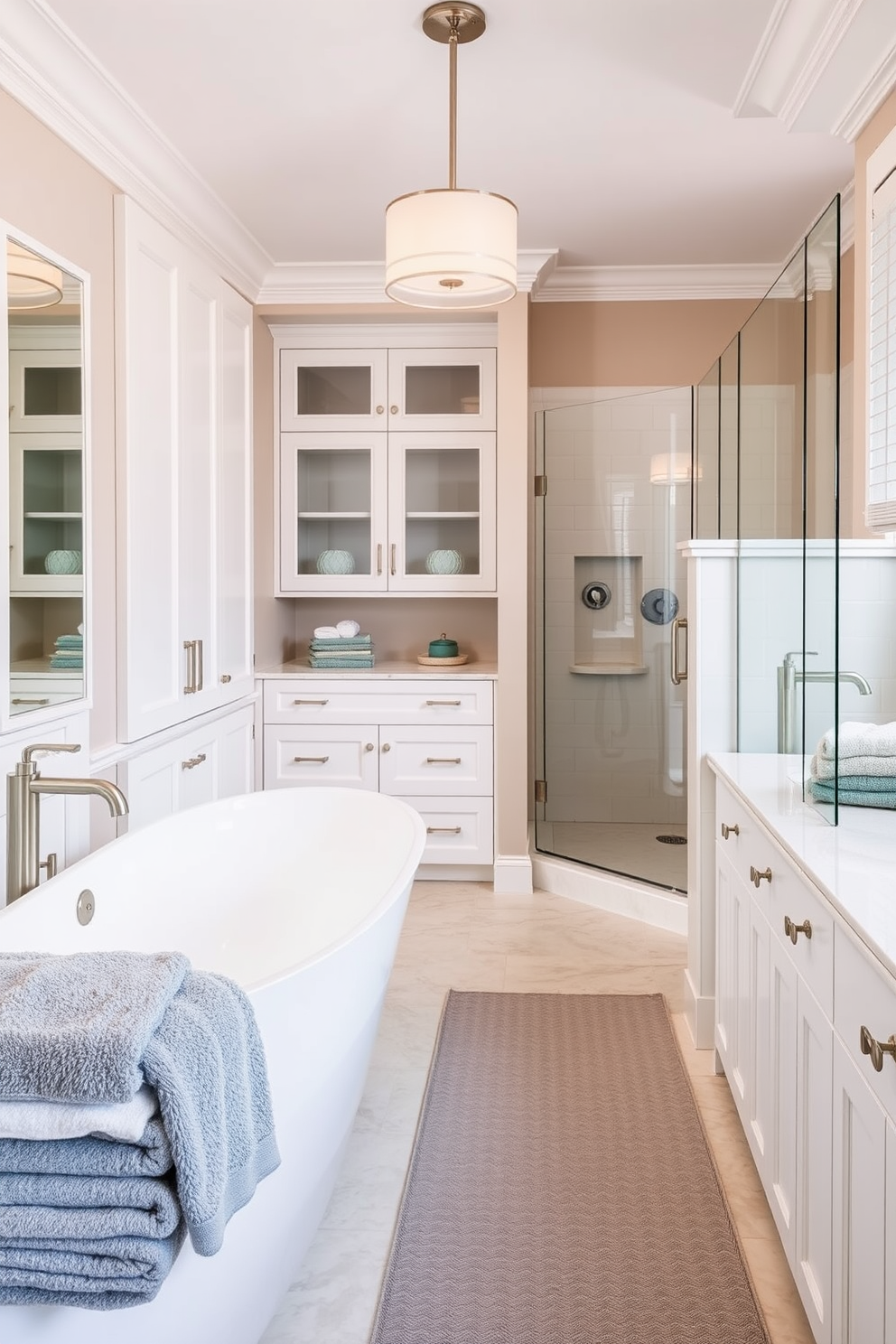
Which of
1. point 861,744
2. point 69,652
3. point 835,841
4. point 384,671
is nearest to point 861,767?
point 861,744

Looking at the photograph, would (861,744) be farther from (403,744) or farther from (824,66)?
(403,744)

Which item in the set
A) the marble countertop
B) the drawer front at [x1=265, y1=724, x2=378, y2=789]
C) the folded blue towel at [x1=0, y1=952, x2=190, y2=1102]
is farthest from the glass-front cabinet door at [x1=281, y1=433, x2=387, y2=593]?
the folded blue towel at [x1=0, y1=952, x2=190, y2=1102]

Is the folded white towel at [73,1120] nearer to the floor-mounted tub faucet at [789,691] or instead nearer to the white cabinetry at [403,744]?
the floor-mounted tub faucet at [789,691]

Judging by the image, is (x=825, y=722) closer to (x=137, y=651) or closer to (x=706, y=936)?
(x=706, y=936)

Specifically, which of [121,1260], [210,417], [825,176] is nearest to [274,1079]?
[121,1260]

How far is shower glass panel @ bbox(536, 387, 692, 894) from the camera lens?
155 inches

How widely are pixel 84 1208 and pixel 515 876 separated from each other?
3275 mm

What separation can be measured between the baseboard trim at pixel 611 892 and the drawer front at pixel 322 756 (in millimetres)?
808

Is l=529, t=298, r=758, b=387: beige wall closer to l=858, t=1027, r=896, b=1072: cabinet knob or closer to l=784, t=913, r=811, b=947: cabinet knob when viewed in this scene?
l=784, t=913, r=811, b=947: cabinet knob

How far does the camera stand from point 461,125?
2.97m

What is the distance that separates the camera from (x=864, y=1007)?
1.35 m

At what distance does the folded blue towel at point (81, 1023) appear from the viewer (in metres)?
1.13

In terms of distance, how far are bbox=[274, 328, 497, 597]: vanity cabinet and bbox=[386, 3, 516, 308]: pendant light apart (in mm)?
2050

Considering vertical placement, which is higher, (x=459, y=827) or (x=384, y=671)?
(x=384, y=671)
